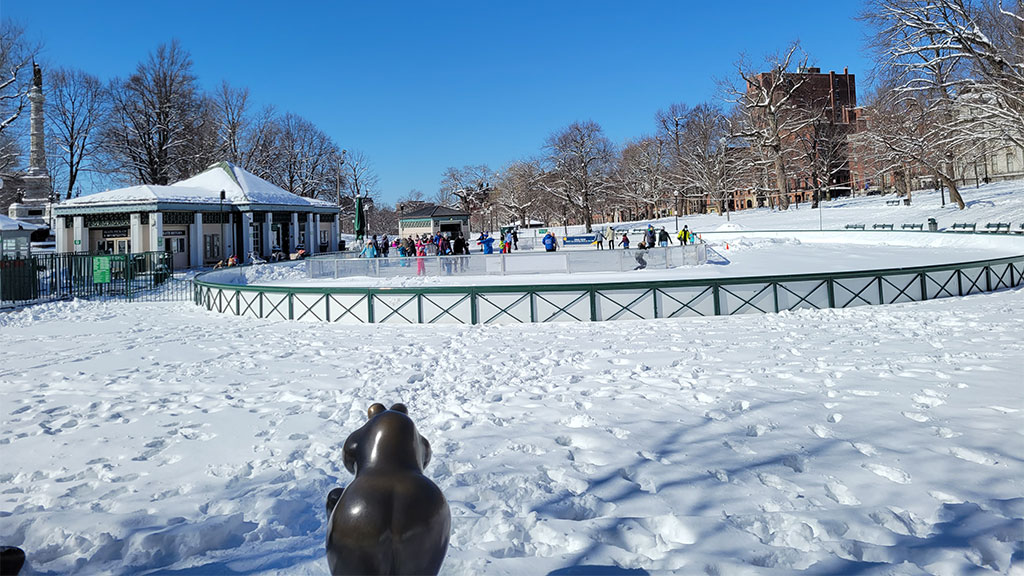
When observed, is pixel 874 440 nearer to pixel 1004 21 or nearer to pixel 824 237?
pixel 1004 21

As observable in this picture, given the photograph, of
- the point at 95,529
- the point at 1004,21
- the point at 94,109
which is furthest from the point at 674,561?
the point at 94,109

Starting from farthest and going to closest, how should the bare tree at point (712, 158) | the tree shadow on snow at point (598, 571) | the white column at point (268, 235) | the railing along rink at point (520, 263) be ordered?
the bare tree at point (712, 158), the white column at point (268, 235), the railing along rink at point (520, 263), the tree shadow on snow at point (598, 571)

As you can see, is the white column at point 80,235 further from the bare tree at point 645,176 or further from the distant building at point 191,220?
the bare tree at point 645,176

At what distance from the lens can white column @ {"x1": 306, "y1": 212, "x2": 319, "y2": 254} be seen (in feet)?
158

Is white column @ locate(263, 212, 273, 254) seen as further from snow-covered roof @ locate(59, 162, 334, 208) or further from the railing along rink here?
the railing along rink

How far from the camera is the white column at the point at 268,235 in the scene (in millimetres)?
41750

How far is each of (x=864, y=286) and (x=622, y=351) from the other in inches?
352

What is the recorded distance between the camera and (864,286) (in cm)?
1503

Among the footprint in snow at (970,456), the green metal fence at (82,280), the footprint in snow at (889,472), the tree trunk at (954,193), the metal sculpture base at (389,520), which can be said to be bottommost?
the footprint in snow at (889,472)

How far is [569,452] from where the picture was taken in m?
5.41

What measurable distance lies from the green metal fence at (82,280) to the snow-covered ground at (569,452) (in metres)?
11.5

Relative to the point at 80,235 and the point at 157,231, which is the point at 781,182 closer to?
the point at 157,231

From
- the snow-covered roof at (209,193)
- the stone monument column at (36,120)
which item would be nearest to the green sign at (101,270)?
the snow-covered roof at (209,193)

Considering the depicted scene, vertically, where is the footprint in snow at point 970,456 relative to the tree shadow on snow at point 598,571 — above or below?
above
